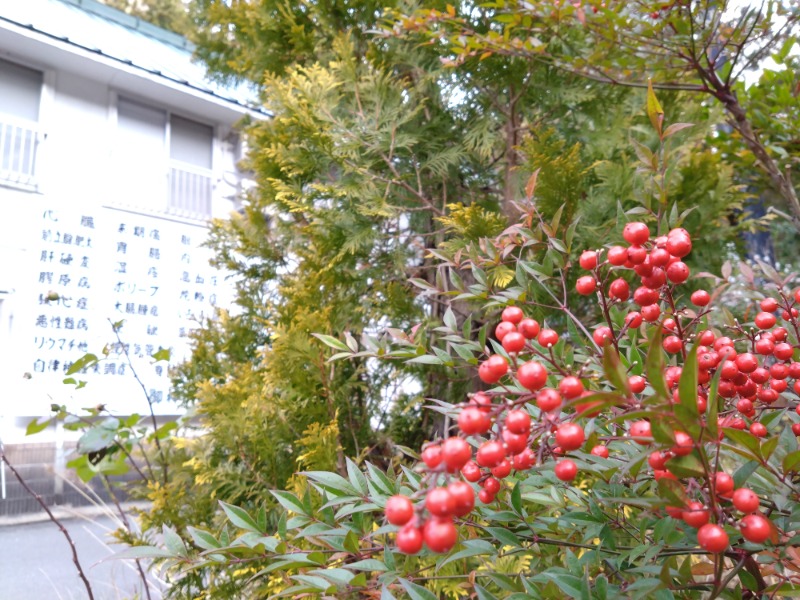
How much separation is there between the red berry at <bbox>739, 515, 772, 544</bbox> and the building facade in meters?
1.65

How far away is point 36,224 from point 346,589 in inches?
123

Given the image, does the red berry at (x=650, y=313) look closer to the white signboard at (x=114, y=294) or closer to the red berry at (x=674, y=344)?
the red berry at (x=674, y=344)

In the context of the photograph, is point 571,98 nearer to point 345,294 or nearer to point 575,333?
point 345,294

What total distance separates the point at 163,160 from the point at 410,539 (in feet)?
17.2

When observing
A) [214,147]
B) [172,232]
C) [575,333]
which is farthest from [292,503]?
[214,147]

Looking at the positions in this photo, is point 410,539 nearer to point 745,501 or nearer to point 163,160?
point 745,501

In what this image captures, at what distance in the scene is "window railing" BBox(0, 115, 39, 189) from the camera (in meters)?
3.99

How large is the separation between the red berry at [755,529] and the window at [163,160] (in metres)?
4.80

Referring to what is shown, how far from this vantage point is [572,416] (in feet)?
1.26

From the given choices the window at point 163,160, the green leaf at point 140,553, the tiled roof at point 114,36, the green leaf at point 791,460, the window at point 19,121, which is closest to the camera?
the green leaf at point 791,460

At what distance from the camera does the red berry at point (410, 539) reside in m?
0.31

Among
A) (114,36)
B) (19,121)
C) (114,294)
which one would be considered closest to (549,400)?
(114,294)

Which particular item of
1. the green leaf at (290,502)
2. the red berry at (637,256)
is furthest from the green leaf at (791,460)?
the green leaf at (290,502)

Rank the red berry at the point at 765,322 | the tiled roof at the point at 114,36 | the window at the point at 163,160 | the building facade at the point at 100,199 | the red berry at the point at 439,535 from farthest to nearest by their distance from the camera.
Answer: the window at the point at 163,160 < the tiled roof at the point at 114,36 < the building facade at the point at 100,199 < the red berry at the point at 765,322 < the red berry at the point at 439,535
